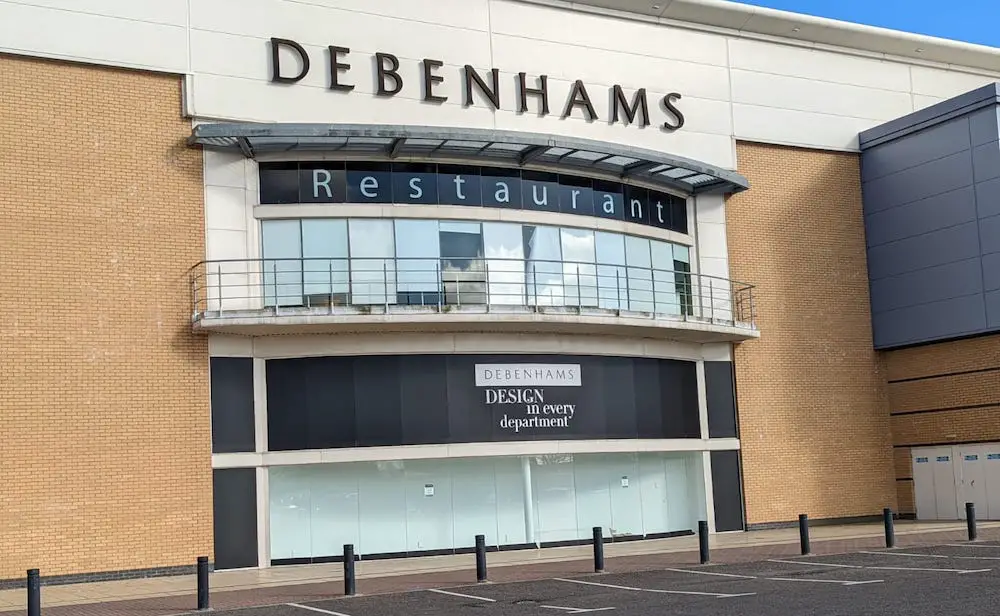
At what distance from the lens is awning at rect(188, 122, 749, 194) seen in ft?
73.4

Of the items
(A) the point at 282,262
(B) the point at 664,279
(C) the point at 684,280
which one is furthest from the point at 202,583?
(C) the point at 684,280

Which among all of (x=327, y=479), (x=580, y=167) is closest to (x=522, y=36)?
(x=580, y=167)

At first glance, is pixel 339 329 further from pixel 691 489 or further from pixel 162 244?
pixel 691 489

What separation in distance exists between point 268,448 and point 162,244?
4.34 m

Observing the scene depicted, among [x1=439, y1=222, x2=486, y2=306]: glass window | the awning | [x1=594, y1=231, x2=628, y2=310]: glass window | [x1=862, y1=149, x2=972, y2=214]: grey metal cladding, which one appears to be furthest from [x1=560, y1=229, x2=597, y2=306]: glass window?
[x1=862, y1=149, x2=972, y2=214]: grey metal cladding

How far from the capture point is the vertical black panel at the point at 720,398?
2703cm

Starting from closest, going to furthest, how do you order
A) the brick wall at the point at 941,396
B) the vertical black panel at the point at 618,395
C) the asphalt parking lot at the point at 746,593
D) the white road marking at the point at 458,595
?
1. the asphalt parking lot at the point at 746,593
2. the white road marking at the point at 458,595
3. the vertical black panel at the point at 618,395
4. the brick wall at the point at 941,396

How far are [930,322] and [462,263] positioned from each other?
12.0m

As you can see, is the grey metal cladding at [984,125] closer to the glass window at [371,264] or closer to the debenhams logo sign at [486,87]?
the debenhams logo sign at [486,87]

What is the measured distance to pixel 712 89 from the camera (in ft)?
92.0

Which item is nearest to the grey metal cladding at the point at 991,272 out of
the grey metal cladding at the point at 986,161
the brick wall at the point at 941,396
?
the brick wall at the point at 941,396

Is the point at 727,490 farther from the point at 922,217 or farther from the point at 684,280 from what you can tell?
the point at 922,217

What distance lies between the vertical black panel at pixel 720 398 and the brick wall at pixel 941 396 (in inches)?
197

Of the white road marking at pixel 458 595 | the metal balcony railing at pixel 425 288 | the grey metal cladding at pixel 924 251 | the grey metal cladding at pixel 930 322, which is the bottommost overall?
the white road marking at pixel 458 595
